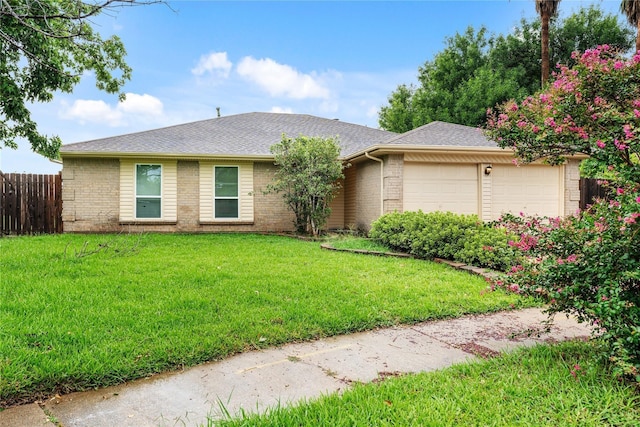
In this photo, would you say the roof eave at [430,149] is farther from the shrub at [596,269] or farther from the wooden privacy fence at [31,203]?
the wooden privacy fence at [31,203]

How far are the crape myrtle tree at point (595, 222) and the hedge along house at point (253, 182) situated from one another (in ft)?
22.6

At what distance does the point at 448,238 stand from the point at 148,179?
9329 millimetres

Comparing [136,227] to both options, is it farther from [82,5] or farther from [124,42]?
[82,5]

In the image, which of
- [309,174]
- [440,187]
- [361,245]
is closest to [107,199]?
[309,174]

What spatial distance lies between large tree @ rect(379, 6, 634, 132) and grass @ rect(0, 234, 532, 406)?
18078 mm

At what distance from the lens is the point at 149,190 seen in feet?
42.0

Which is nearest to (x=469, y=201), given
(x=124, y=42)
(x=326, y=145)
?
(x=326, y=145)

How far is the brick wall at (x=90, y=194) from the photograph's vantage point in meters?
12.4

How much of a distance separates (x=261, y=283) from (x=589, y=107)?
14.0 feet

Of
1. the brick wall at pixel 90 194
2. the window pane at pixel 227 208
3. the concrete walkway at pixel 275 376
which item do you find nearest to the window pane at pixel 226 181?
the window pane at pixel 227 208

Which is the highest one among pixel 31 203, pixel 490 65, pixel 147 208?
pixel 490 65

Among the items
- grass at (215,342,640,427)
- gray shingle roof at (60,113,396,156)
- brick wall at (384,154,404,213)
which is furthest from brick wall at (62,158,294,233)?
grass at (215,342,640,427)

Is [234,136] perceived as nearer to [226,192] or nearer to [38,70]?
[226,192]

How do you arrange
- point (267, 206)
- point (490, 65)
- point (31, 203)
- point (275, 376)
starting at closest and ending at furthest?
point (275, 376) < point (31, 203) < point (267, 206) < point (490, 65)
